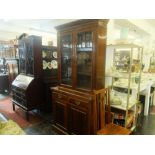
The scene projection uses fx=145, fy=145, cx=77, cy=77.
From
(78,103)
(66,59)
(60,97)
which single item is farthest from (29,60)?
(78,103)

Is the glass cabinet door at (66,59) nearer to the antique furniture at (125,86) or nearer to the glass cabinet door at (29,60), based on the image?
the antique furniture at (125,86)

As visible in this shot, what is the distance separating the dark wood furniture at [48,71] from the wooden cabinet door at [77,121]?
4.34 feet

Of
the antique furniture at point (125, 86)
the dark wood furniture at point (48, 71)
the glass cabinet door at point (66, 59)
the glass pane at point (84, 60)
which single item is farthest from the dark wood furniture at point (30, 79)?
the antique furniture at point (125, 86)

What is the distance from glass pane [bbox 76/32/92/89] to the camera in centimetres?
206

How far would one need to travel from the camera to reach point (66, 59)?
2.47m

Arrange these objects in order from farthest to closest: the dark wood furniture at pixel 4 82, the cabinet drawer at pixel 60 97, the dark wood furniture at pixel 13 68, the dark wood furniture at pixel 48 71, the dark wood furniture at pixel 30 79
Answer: the dark wood furniture at pixel 4 82, the dark wood furniture at pixel 13 68, the dark wood furniture at pixel 48 71, the dark wood furniture at pixel 30 79, the cabinet drawer at pixel 60 97

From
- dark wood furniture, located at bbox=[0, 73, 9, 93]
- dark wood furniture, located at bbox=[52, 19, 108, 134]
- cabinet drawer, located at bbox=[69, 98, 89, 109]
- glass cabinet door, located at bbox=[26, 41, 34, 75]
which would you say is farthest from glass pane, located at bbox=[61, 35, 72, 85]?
dark wood furniture, located at bbox=[0, 73, 9, 93]

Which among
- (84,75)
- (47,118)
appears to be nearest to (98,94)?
(84,75)

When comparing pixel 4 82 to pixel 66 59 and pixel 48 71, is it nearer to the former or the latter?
pixel 48 71

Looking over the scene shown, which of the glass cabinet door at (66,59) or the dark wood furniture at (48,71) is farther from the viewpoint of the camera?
the dark wood furniture at (48,71)

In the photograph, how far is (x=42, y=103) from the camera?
3461mm

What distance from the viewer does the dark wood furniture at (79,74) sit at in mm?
1971
